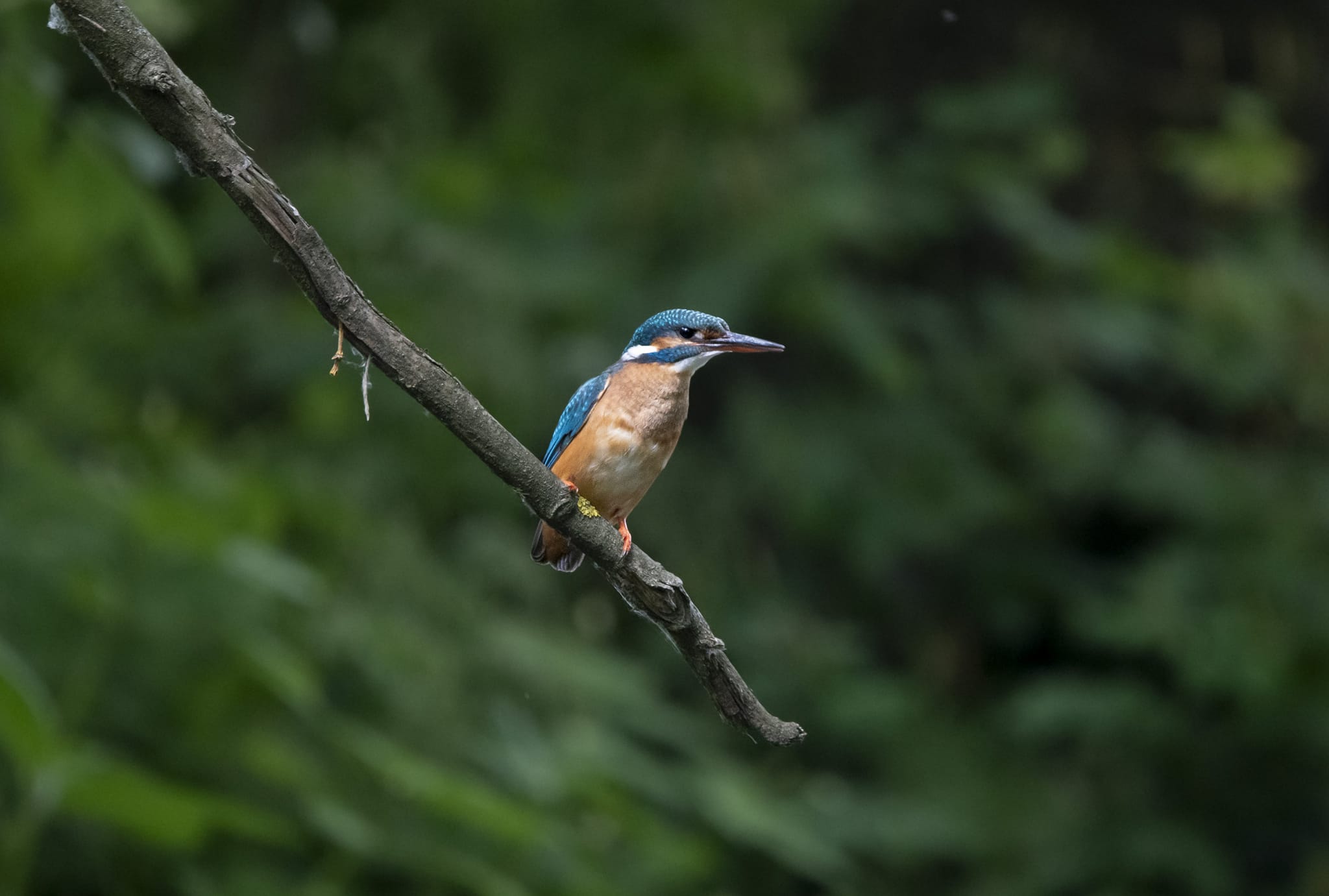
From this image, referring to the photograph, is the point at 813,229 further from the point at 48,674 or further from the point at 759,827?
the point at 48,674

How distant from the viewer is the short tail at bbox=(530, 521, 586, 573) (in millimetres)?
2256

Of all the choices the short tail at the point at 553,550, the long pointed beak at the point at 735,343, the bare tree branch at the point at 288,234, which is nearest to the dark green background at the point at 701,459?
the short tail at the point at 553,550

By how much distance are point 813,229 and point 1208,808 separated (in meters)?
4.22

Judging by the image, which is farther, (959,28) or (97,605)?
(959,28)

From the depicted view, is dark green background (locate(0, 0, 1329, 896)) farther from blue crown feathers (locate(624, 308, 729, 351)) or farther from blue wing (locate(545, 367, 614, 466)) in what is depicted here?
blue crown feathers (locate(624, 308, 729, 351))

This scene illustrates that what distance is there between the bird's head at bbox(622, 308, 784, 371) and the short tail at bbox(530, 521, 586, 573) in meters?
0.39

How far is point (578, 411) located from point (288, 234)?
1130mm

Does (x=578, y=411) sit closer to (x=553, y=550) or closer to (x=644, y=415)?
(x=553, y=550)

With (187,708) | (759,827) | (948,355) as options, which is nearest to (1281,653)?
(948,355)

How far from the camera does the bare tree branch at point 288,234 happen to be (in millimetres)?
1159

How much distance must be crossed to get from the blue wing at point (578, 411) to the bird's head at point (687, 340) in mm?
150

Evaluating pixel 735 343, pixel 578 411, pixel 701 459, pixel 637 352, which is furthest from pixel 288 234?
pixel 701 459

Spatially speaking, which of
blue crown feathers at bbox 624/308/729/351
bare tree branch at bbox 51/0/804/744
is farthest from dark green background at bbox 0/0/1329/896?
bare tree branch at bbox 51/0/804/744

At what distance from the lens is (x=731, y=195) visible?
6340 millimetres
